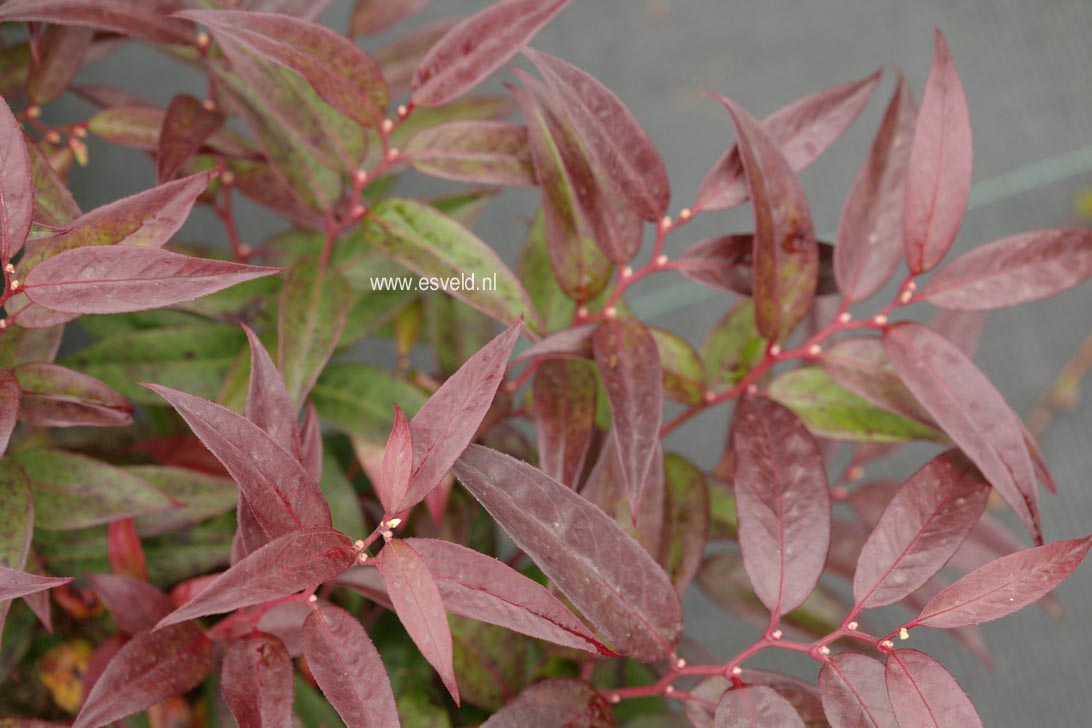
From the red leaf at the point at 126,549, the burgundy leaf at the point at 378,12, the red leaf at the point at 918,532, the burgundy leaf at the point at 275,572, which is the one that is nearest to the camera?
the burgundy leaf at the point at 275,572

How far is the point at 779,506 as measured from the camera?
51 centimetres

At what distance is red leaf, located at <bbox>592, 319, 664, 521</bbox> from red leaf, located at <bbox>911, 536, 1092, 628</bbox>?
16cm

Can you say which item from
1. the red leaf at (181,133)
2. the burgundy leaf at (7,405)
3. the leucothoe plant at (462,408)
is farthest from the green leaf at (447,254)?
the burgundy leaf at (7,405)

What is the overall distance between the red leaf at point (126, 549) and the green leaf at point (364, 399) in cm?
15

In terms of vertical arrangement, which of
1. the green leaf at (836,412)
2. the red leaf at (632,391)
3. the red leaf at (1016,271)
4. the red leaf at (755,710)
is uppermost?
the red leaf at (1016,271)

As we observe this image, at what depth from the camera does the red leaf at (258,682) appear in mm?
441

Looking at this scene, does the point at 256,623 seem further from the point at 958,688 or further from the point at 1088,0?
the point at 1088,0

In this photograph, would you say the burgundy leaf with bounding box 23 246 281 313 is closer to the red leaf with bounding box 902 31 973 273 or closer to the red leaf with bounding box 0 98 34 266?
the red leaf with bounding box 0 98 34 266

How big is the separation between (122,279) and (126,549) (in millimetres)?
235

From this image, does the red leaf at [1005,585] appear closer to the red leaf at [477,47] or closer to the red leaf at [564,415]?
the red leaf at [564,415]

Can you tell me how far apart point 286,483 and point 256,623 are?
0.44 ft

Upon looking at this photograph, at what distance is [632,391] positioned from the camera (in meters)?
0.51

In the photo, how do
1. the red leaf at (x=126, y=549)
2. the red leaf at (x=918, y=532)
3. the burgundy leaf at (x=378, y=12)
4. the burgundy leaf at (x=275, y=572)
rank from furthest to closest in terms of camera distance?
the burgundy leaf at (x=378, y=12) < the red leaf at (x=126, y=549) < the red leaf at (x=918, y=532) < the burgundy leaf at (x=275, y=572)

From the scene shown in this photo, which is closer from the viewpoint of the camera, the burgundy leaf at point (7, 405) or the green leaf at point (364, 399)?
the burgundy leaf at point (7, 405)
